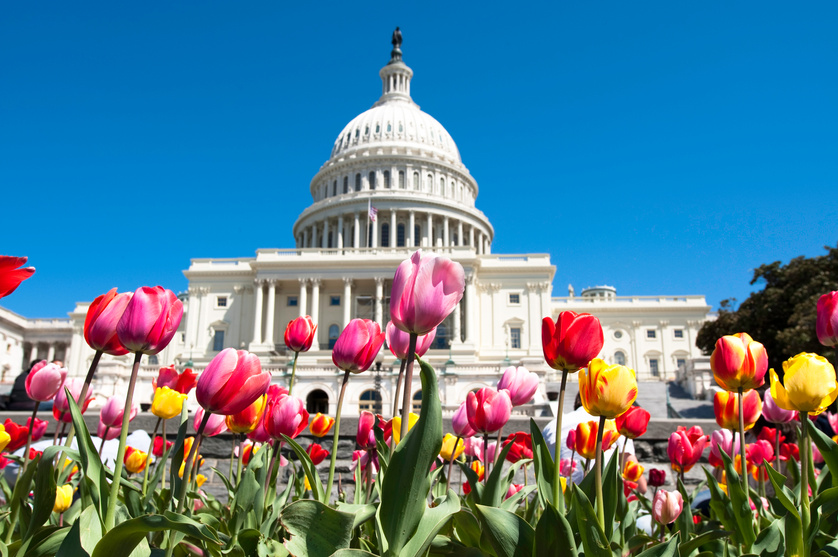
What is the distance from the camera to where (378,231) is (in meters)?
71.1

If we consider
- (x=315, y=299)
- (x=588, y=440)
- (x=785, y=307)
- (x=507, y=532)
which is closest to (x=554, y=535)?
(x=507, y=532)

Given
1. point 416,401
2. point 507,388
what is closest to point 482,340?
point 416,401

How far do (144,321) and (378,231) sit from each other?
227ft

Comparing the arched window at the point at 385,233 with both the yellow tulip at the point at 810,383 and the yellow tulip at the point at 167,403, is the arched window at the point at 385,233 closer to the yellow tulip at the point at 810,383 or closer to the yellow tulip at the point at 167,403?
the yellow tulip at the point at 167,403

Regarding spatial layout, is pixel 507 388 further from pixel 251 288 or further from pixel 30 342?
pixel 30 342

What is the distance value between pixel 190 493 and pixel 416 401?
3757cm

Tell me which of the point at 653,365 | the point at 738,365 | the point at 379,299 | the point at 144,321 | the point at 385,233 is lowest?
the point at 738,365

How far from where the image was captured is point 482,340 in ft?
190

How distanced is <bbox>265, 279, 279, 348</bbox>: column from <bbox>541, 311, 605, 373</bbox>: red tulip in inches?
2119

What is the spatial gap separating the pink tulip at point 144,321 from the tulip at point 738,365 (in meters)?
2.25

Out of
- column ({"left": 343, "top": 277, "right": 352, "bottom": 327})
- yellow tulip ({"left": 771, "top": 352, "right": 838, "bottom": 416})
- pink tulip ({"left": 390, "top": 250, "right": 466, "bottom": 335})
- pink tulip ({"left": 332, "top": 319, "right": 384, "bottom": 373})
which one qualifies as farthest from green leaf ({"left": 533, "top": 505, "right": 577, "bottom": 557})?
column ({"left": 343, "top": 277, "right": 352, "bottom": 327})

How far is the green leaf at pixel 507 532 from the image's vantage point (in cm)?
205

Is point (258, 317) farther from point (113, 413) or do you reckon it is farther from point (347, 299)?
point (113, 413)

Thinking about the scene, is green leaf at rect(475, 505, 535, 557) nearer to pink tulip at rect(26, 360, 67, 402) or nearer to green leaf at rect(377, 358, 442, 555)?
green leaf at rect(377, 358, 442, 555)
